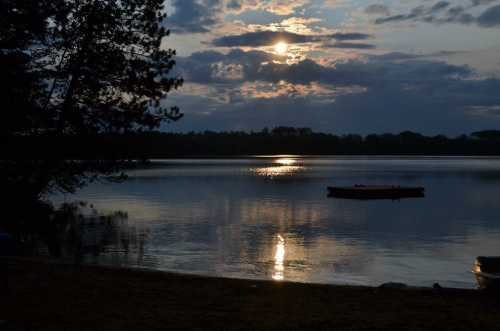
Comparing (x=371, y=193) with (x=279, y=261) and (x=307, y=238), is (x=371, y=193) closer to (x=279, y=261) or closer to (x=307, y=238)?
(x=307, y=238)

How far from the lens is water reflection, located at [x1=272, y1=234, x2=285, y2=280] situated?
26.8 m

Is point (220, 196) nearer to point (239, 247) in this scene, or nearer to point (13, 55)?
point (239, 247)

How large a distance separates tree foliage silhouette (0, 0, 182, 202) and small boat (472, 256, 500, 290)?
15765 mm

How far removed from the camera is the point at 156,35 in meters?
27.2

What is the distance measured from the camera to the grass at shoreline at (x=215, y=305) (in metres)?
12.0

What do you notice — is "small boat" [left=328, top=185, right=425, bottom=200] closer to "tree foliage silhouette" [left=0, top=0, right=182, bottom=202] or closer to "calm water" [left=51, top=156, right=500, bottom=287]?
"calm water" [left=51, top=156, right=500, bottom=287]

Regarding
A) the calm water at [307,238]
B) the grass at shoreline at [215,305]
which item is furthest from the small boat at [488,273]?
the calm water at [307,238]

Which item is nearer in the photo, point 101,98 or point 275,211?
point 101,98

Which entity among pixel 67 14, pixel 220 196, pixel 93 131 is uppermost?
pixel 67 14

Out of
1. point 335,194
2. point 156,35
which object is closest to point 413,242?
point 156,35

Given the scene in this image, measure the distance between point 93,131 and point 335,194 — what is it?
62.2 meters

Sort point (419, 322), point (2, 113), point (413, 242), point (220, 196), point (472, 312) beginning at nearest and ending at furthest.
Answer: point (419, 322) → point (472, 312) → point (2, 113) → point (413, 242) → point (220, 196)

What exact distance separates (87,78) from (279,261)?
1372 centimetres

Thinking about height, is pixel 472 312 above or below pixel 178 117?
below
